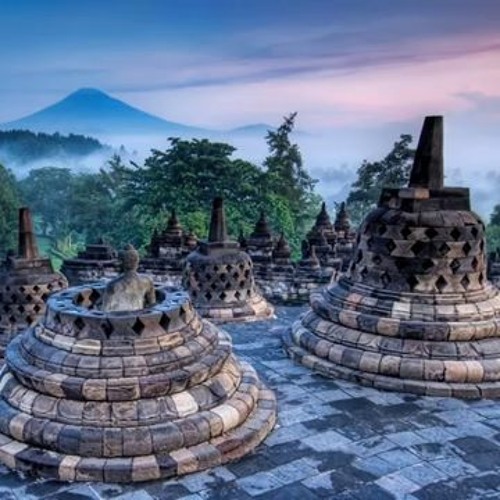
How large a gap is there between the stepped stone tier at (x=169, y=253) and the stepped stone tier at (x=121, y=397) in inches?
583

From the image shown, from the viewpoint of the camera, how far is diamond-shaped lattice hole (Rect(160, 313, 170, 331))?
579 cm

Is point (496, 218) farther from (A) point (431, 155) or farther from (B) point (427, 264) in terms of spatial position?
(B) point (427, 264)

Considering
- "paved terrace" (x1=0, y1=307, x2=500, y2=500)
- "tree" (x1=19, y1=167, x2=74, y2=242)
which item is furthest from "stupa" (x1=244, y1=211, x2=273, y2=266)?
"tree" (x1=19, y1=167, x2=74, y2=242)

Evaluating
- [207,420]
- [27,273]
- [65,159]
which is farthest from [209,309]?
[65,159]

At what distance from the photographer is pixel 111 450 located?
5.19 meters

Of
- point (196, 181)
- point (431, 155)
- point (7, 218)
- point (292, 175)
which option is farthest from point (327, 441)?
point (292, 175)

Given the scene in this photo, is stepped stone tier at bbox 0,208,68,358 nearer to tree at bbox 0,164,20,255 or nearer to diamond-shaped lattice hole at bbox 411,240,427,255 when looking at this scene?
diamond-shaped lattice hole at bbox 411,240,427,255

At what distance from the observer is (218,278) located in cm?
1469

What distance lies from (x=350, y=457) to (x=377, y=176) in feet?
147

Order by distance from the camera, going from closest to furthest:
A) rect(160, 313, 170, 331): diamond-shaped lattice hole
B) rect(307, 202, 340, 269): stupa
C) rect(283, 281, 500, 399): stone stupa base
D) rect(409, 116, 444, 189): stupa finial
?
rect(160, 313, 170, 331): diamond-shaped lattice hole < rect(283, 281, 500, 399): stone stupa base < rect(409, 116, 444, 189): stupa finial < rect(307, 202, 340, 269): stupa

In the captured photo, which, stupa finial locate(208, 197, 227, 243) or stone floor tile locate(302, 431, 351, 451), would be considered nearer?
stone floor tile locate(302, 431, 351, 451)

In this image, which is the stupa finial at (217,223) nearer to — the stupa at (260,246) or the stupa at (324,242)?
the stupa at (260,246)

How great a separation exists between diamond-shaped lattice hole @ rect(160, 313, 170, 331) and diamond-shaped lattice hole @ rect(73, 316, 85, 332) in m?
0.73

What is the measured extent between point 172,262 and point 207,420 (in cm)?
1573
